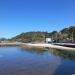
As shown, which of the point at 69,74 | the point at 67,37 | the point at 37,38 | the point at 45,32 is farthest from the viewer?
the point at 45,32

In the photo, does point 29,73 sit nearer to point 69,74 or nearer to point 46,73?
point 46,73

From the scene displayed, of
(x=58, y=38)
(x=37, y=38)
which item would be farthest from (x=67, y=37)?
(x=37, y=38)

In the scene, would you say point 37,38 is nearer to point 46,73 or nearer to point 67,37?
point 67,37

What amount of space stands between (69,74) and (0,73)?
6051 mm

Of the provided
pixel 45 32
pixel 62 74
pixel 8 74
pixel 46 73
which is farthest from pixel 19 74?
pixel 45 32

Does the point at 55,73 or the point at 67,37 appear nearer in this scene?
the point at 55,73

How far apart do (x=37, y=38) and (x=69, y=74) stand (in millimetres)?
139033

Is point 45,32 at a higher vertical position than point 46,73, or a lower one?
higher

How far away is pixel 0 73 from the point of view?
776 inches

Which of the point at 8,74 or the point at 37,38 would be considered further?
Answer: the point at 37,38

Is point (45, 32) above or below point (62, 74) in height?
Answer: above

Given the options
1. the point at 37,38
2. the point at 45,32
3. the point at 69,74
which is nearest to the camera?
the point at 69,74

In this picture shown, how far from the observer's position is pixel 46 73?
20.0 meters

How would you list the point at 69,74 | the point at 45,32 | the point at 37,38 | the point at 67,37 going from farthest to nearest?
the point at 45,32 → the point at 37,38 → the point at 67,37 → the point at 69,74
